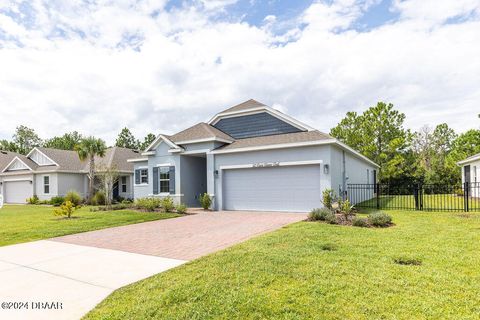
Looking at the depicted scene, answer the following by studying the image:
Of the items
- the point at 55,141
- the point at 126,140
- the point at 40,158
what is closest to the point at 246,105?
the point at 40,158

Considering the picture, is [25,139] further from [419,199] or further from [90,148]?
[419,199]

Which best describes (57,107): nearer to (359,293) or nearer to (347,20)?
(347,20)

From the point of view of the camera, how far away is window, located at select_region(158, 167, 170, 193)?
19719mm

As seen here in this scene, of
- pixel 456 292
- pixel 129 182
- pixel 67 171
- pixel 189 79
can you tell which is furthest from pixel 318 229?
pixel 67 171

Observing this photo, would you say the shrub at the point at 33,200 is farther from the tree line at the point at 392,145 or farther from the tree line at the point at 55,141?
the tree line at the point at 392,145

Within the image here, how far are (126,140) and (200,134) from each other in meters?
41.5

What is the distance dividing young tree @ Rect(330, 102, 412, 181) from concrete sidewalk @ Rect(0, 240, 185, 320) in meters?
31.9

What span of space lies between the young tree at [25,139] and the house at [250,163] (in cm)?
4734

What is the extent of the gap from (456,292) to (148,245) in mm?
7171

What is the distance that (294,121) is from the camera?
18.0m

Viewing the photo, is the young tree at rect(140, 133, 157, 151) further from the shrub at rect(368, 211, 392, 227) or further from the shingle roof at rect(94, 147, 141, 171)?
the shrub at rect(368, 211, 392, 227)

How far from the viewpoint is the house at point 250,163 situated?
1538cm

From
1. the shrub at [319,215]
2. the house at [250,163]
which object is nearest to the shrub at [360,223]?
the shrub at [319,215]

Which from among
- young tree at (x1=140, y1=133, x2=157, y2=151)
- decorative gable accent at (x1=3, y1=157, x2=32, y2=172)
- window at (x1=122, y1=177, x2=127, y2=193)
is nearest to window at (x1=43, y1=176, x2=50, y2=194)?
decorative gable accent at (x1=3, y1=157, x2=32, y2=172)
